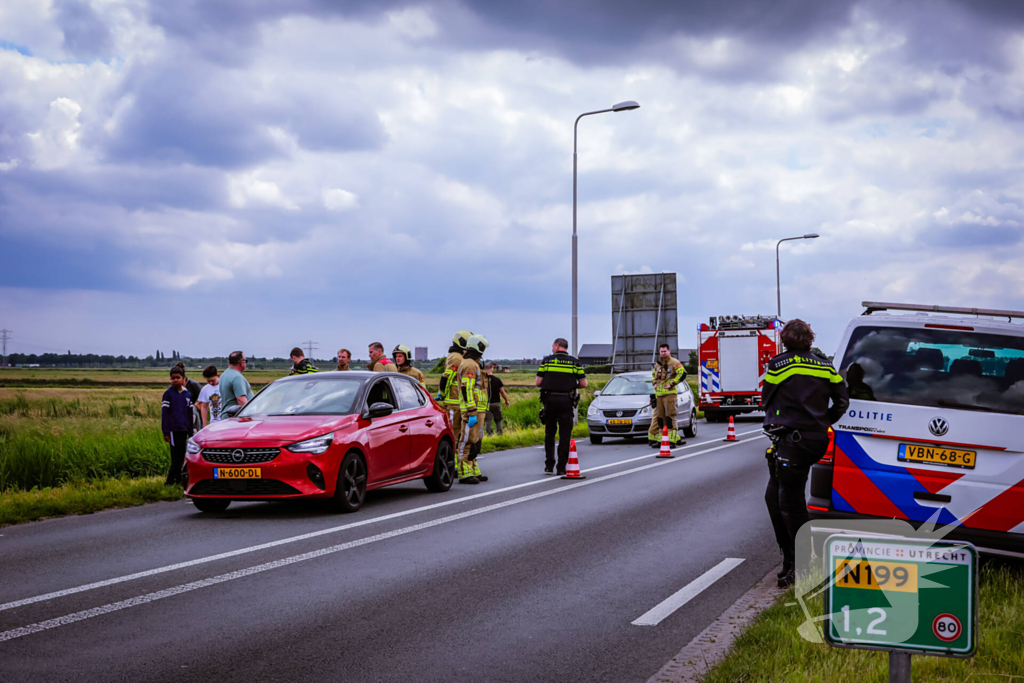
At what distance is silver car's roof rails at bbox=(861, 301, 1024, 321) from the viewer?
6.68m

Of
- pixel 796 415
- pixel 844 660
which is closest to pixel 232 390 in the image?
pixel 796 415

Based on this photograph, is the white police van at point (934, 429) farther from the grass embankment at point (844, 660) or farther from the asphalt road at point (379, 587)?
the asphalt road at point (379, 587)

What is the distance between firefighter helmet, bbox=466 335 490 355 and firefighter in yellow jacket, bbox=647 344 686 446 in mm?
6412

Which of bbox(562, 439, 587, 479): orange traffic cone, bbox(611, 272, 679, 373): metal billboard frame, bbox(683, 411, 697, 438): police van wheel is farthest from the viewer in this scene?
bbox(611, 272, 679, 373): metal billboard frame

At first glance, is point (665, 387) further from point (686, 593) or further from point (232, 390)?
point (686, 593)

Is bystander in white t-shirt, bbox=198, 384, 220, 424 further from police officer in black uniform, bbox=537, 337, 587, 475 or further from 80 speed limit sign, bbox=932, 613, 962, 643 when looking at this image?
80 speed limit sign, bbox=932, 613, 962, 643

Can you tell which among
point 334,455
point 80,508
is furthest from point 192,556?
point 80,508

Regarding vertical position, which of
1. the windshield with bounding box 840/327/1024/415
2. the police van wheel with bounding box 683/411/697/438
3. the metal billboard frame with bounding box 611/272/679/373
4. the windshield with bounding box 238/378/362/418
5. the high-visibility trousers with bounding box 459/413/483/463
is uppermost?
the metal billboard frame with bounding box 611/272/679/373

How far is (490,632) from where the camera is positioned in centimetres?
552

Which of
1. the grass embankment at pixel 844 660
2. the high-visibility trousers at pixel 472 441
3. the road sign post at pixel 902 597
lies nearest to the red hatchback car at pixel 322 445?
the high-visibility trousers at pixel 472 441

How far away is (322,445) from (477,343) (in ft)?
12.1

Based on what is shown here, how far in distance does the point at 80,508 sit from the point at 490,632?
7.09m

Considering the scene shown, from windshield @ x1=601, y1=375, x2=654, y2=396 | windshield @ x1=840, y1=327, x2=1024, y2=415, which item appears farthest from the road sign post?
windshield @ x1=601, y1=375, x2=654, y2=396

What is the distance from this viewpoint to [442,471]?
40.3 feet
